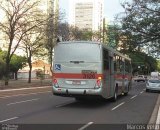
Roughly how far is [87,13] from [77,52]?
81510 mm

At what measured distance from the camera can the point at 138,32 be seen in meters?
56.7

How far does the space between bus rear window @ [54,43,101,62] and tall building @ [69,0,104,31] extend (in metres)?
74.0

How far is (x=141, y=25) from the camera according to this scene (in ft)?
180

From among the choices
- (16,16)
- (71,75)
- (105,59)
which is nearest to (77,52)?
(71,75)

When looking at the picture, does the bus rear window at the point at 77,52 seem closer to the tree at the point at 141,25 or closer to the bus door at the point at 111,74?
the bus door at the point at 111,74

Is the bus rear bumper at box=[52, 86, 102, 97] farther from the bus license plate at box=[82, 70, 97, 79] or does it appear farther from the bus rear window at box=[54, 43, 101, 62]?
the bus rear window at box=[54, 43, 101, 62]

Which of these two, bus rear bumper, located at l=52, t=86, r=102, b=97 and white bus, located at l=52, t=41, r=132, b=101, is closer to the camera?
bus rear bumper, located at l=52, t=86, r=102, b=97

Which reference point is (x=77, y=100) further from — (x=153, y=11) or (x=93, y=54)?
(x=153, y=11)

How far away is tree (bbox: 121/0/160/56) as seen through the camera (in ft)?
174

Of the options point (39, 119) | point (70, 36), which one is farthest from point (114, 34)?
point (39, 119)

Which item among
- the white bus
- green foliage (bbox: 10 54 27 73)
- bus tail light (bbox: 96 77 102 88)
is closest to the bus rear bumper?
the white bus

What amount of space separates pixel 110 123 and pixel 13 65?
301 feet

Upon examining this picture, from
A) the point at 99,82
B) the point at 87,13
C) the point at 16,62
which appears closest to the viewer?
the point at 99,82

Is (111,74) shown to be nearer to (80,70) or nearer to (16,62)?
(80,70)
